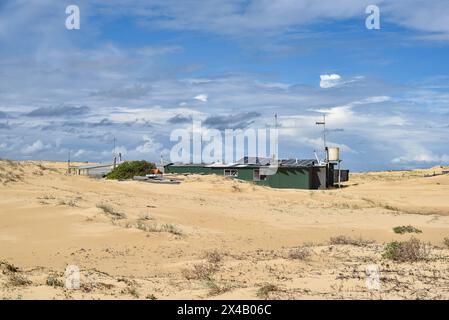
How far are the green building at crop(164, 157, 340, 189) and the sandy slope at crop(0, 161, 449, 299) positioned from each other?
694 cm

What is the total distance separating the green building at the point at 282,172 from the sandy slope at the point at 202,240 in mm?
6935

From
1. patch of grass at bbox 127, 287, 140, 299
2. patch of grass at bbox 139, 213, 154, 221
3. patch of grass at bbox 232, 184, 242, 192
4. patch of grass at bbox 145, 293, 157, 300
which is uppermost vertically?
patch of grass at bbox 232, 184, 242, 192

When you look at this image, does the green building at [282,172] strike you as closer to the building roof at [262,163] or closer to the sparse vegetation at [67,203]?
the building roof at [262,163]

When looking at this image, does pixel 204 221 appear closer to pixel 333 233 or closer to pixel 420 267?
pixel 333 233

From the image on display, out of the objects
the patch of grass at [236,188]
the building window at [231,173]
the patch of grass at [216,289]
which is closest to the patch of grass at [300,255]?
the patch of grass at [216,289]

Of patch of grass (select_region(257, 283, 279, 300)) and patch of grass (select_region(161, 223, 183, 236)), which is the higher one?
patch of grass (select_region(257, 283, 279, 300))

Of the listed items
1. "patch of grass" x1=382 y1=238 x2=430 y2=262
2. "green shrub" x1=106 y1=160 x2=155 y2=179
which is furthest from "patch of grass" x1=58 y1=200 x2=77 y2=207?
"green shrub" x1=106 y1=160 x2=155 y2=179

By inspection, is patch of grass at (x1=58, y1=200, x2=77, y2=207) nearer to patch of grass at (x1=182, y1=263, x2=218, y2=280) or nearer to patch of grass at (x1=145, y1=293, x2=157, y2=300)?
patch of grass at (x1=182, y1=263, x2=218, y2=280)

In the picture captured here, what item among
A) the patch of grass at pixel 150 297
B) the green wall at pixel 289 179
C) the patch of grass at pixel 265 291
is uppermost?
the green wall at pixel 289 179

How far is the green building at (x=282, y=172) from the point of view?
1874 inches

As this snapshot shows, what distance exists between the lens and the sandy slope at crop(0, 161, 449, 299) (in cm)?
920

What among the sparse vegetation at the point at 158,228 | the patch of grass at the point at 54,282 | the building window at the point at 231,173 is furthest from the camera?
the building window at the point at 231,173
